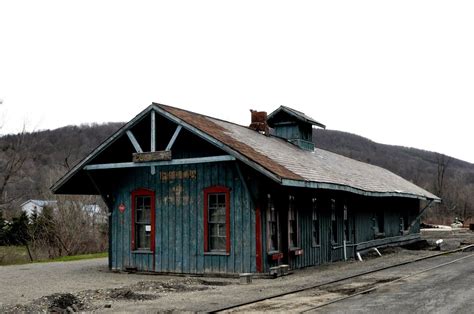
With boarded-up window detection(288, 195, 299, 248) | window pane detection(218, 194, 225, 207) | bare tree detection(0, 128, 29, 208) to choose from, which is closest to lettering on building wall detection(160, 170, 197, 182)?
window pane detection(218, 194, 225, 207)

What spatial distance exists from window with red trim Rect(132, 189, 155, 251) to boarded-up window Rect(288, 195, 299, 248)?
4.42m

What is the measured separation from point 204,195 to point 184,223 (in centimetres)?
115

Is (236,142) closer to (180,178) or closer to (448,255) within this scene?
(180,178)

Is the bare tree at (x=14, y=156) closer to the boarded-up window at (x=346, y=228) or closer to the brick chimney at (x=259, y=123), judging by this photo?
the brick chimney at (x=259, y=123)

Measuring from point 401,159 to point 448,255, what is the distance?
9899 cm

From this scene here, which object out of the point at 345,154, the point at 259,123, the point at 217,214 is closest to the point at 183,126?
the point at 217,214

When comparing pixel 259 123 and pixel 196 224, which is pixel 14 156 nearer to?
pixel 259 123

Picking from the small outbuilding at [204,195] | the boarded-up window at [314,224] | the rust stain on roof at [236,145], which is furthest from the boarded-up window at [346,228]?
the rust stain on roof at [236,145]

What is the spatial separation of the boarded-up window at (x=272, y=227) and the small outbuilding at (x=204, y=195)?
0.10 ft

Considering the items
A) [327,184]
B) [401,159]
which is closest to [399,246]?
[327,184]

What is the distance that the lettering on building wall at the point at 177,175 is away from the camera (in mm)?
17531

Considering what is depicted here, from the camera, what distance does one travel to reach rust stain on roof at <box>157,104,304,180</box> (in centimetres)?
1557

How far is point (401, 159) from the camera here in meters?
119

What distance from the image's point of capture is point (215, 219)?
1711 centimetres
